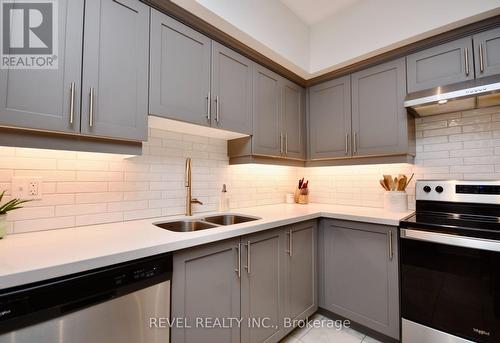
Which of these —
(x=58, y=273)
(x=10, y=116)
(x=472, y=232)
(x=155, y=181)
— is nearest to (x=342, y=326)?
(x=472, y=232)

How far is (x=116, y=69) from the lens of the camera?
120cm

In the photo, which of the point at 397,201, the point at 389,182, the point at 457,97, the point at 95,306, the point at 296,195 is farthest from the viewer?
the point at 296,195

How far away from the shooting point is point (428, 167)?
80.2 inches

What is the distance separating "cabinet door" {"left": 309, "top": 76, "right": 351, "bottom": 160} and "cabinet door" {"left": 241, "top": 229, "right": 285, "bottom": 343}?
3.65 ft

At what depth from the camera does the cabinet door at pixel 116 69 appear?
44.1 inches

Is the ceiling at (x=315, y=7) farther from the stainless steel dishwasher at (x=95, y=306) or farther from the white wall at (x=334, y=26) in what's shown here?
the stainless steel dishwasher at (x=95, y=306)

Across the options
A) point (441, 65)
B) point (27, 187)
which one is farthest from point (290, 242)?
point (441, 65)

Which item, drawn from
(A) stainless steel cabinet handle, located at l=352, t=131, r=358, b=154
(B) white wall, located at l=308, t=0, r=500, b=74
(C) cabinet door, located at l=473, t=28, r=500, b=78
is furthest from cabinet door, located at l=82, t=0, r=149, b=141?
(C) cabinet door, located at l=473, t=28, r=500, b=78

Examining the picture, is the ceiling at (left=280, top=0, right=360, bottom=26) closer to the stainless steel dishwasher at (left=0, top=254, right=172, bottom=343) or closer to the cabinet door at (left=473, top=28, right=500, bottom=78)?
the cabinet door at (left=473, top=28, right=500, bottom=78)

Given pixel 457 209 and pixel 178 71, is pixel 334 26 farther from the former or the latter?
pixel 457 209

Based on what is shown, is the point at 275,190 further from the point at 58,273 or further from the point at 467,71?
the point at 58,273

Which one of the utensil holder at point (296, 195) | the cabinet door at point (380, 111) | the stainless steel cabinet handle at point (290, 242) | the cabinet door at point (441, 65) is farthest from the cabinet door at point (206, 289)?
the cabinet door at point (441, 65)

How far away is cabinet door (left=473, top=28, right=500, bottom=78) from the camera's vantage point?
5.06 ft

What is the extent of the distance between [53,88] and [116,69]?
0.98 feet
